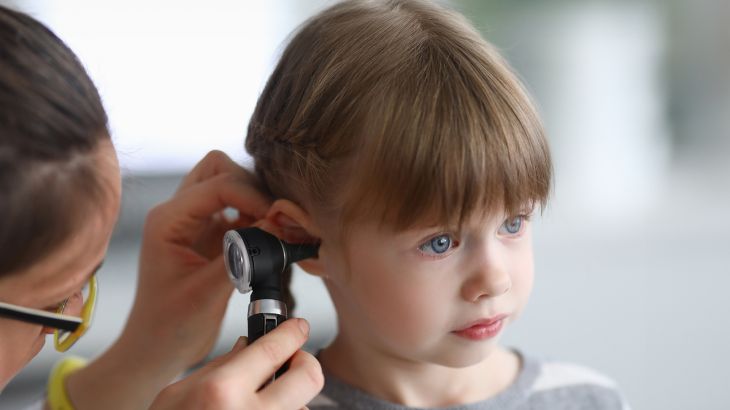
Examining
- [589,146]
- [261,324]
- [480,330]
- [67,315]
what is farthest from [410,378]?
[589,146]

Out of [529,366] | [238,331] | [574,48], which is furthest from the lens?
[574,48]

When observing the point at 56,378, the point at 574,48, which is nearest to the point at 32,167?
the point at 56,378

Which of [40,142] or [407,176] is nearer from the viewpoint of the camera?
[40,142]

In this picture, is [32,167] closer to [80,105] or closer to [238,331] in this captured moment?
[80,105]

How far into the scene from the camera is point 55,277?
34.4 inches

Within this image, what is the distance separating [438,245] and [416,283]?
0.16 feet

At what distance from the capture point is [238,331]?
2320mm

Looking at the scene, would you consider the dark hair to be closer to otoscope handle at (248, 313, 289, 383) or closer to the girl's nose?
otoscope handle at (248, 313, 289, 383)

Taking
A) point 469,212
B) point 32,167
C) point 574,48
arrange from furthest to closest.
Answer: point 574,48, point 469,212, point 32,167

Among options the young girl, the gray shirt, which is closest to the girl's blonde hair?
the young girl

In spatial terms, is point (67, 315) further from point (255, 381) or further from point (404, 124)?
point (404, 124)

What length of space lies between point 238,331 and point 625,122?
1.55 metres

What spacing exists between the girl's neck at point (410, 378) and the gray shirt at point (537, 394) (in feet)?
0.04

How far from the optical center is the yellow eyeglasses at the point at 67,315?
0.86 m
